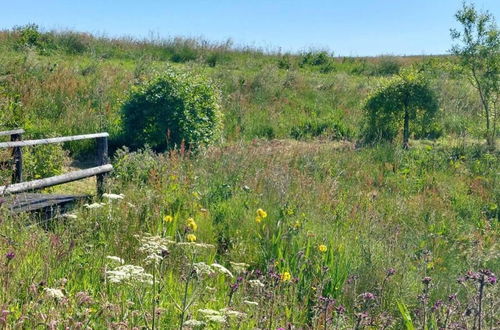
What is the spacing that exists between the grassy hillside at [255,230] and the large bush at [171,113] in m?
0.73

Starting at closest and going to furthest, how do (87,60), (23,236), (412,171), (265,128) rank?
1. (23,236)
2. (412,171)
3. (265,128)
4. (87,60)

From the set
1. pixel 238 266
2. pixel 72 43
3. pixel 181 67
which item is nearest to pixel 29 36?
pixel 72 43

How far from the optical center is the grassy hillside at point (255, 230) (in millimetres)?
3404

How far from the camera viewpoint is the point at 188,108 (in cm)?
1141

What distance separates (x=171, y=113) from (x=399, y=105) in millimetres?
5887

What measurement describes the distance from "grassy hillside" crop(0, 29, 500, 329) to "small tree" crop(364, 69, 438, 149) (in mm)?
581

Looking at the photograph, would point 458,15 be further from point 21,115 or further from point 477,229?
point 21,115

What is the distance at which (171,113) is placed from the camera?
1123 cm

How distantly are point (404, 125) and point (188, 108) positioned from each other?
18.8 feet

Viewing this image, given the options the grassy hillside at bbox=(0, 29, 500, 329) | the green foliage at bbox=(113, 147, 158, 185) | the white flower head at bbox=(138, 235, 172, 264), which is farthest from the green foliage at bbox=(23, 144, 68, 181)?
the white flower head at bbox=(138, 235, 172, 264)

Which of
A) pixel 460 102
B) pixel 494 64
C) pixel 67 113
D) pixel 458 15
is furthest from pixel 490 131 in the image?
pixel 67 113

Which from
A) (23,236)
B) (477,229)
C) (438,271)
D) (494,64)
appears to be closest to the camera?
(23,236)

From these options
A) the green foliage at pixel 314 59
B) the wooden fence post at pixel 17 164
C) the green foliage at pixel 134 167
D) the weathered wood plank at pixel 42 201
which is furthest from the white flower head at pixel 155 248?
the green foliage at pixel 314 59

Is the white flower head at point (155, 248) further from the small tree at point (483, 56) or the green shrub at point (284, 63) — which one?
the green shrub at point (284, 63)
